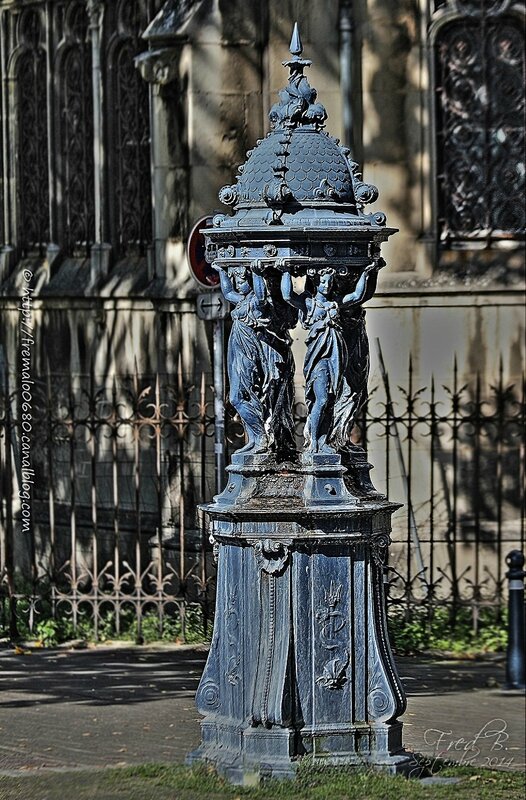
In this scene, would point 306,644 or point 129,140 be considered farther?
point 129,140

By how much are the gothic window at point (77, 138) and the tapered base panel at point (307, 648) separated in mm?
10505

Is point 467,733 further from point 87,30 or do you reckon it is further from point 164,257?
point 87,30

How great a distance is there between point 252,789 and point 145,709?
116 inches

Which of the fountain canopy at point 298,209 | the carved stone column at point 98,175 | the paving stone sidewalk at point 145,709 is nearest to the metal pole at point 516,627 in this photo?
the paving stone sidewalk at point 145,709

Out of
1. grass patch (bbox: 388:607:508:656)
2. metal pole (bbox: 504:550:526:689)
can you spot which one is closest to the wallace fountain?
metal pole (bbox: 504:550:526:689)

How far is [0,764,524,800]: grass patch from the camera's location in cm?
959

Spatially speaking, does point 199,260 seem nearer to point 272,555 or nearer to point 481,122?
point 481,122

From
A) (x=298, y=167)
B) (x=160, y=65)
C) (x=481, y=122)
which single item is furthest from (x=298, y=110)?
(x=160, y=65)

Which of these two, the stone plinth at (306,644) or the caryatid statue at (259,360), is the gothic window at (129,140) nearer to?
the caryatid statue at (259,360)

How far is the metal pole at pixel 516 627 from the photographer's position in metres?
13.0

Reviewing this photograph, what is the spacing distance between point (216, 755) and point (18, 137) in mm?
12539

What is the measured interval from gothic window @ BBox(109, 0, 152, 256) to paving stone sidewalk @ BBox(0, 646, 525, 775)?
5.21 meters

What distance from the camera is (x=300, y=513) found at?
32.2ft

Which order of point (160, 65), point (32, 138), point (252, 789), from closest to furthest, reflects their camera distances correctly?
point (252, 789)
point (160, 65)
point (32, 138)
